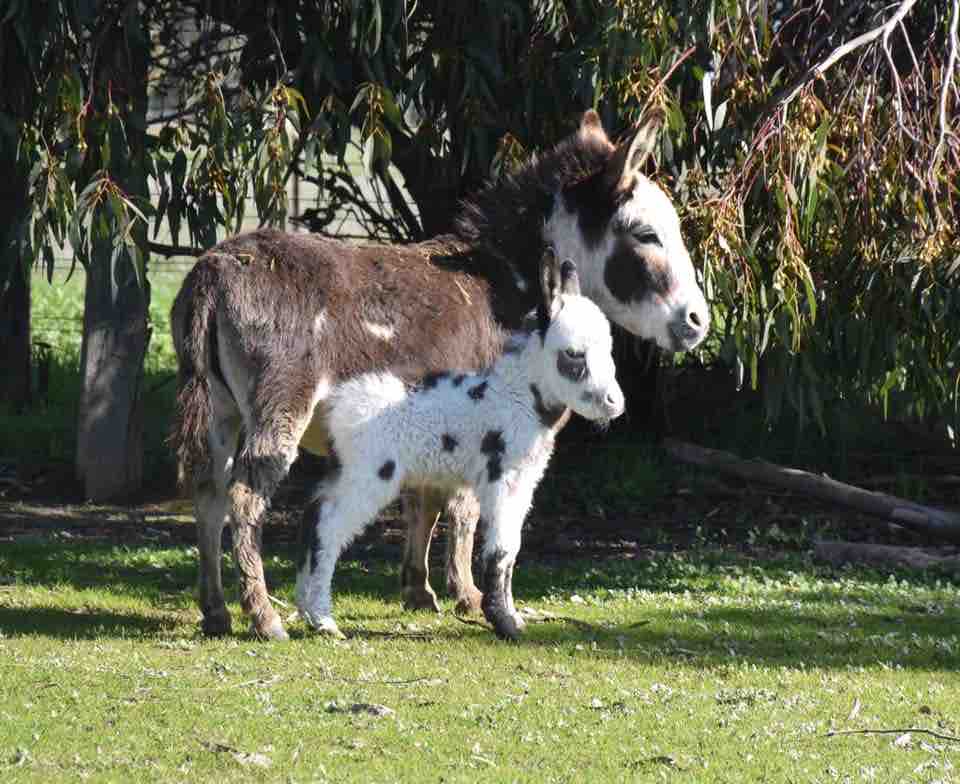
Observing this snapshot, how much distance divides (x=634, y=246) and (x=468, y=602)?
1904mm

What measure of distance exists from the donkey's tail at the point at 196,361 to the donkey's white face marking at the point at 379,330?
673 mm

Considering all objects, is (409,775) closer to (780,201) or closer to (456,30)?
(780,201)

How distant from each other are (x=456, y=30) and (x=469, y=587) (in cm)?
301

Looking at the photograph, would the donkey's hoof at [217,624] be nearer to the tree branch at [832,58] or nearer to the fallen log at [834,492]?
the tree branch at [832,58]

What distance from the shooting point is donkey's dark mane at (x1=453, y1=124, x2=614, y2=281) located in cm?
791

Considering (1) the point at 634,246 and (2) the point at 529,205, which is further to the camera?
(2) the point at 529,205

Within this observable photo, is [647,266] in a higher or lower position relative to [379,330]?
higher

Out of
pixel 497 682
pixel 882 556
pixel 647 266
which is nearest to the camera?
pixel 497 682

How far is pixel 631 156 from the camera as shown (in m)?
7.66

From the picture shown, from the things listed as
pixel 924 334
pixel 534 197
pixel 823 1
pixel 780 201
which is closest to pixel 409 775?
pixel 534 197

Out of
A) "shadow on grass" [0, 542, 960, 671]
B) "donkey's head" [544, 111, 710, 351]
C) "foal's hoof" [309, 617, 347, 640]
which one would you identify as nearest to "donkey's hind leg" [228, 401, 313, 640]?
"foal's hoof" [309, 617, 347, 640]

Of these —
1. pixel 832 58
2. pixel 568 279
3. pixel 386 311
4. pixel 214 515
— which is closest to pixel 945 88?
pixel 832 58

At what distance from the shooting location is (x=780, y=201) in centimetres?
817

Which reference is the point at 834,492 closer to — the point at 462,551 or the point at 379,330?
the point at 462,551
